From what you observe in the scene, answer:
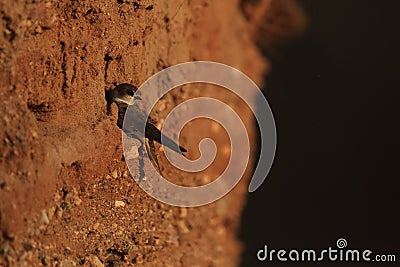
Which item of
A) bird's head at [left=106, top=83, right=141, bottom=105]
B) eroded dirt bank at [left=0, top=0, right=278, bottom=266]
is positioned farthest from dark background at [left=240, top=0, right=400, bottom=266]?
bird's head at [left=106, top=83, right=141, bottom=105]

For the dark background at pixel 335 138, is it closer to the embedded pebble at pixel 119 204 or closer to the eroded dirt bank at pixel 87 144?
the eroded dirt bank at pixel 87 144

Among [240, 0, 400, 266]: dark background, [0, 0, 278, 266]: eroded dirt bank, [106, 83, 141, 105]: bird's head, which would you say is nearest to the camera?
[0, 0, 278, 266]: eroded dirt bank

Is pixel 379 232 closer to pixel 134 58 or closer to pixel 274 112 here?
pixel 274 112

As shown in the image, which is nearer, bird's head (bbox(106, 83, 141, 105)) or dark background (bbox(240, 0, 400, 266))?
bird's head (bbox(106, 83, 141, 105))

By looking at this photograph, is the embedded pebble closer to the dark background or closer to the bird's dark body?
the bird's dark body

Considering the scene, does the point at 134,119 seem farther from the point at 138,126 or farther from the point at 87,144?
the point at 87,144

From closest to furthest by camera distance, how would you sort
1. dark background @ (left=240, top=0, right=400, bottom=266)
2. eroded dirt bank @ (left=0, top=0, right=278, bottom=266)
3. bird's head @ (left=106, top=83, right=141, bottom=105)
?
eroded dirt bank @ (left=0, top=0, right=278, bottom=266)
bird's head @ (left=106, top=83, right=141, bottom=105)
dark background @ (left=240, top=0, right=400, bottom=266)

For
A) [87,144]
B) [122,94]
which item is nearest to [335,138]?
[122,94]

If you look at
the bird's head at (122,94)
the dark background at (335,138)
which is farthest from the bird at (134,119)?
the dark background at (335,138)

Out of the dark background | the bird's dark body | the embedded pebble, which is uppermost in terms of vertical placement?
the dark background
